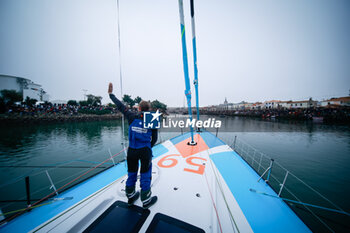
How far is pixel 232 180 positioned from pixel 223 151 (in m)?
2.03

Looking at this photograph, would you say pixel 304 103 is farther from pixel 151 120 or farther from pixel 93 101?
pixel 93 101

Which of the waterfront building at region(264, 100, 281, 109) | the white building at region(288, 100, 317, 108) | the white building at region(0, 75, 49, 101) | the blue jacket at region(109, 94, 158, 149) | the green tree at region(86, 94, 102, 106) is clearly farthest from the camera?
the waterfront building at region(264, 100, 281, 109)

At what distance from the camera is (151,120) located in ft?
7.83

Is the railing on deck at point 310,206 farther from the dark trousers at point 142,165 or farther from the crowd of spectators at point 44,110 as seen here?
the crowd of spectators at point 44,110

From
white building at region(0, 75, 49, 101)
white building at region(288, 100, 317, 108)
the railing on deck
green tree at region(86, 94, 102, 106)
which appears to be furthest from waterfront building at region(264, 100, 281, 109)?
white building at region(0, 75, 49, 101)

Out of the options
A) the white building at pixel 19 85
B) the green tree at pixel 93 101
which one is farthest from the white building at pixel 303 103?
the white building at pixel 19 85

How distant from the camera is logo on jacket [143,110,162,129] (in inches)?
91.7

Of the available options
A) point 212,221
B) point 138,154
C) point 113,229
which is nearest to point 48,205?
point 113,229

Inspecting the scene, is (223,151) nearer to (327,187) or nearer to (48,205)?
(48,205)

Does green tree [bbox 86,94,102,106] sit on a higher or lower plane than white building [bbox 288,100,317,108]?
higher

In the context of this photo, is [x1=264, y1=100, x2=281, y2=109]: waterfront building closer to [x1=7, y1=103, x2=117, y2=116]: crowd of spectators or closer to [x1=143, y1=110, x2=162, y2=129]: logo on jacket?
[x1=143, y1=110, x2=162, y2=129]: logo on jacket

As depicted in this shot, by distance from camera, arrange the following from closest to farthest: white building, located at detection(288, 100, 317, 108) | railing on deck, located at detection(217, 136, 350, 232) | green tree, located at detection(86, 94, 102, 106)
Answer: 1. railing on deck, located at detection(217, 136, 350, 232)
2. green tree, located at detection(86, 94, 102, 106)
3. white building, located at detection(288, 100, 317, 108)

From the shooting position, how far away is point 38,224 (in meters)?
1.93

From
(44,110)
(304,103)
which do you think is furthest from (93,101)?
(304,103)
